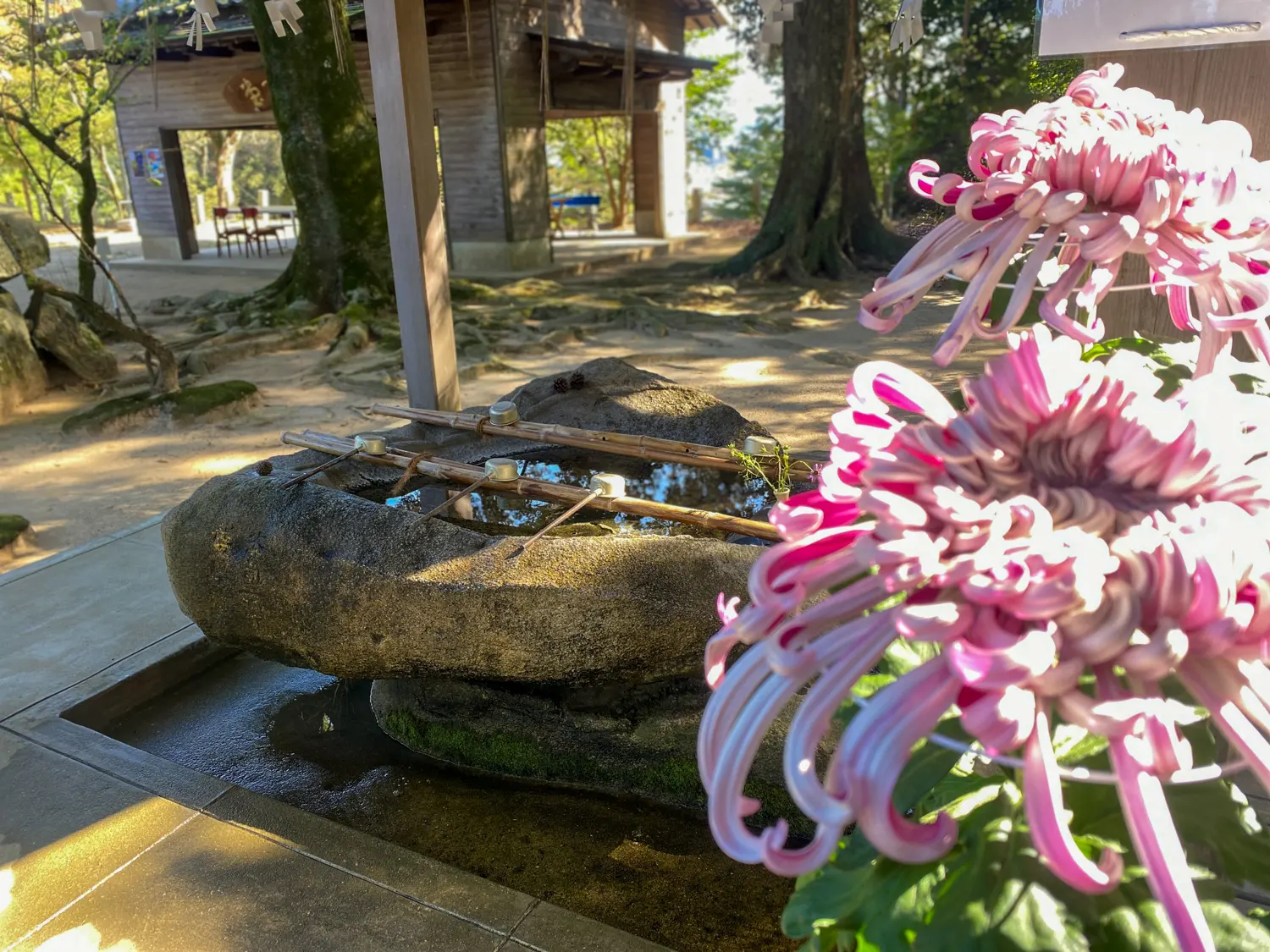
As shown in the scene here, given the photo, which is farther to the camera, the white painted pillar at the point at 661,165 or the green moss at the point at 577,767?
the white painted pillar at the point at 661,165

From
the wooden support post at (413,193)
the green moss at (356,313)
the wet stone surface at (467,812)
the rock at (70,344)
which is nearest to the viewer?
the wet stone surface at (467,812)

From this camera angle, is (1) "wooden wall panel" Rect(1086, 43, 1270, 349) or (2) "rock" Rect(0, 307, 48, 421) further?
(2) "rock" Rect(0, 307, 48, 421)

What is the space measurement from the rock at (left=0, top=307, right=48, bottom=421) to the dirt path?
0.12m

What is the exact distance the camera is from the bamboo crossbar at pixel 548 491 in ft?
8.06

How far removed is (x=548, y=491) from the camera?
2723mm

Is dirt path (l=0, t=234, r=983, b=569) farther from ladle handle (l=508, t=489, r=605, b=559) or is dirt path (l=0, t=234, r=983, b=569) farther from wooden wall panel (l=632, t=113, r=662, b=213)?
wooden wall panel (l=632, t=113, r=662, b=213)

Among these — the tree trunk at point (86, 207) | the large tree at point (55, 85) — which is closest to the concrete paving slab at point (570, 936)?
the large tree at point (55, 85)

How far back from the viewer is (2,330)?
7059 mm

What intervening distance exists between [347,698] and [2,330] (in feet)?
18.8

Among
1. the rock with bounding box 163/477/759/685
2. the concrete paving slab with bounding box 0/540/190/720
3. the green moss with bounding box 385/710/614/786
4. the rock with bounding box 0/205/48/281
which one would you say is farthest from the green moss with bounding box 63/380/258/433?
the green moss with bounding box 385/710/614/786

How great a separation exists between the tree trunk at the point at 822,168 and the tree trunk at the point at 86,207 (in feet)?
23.4

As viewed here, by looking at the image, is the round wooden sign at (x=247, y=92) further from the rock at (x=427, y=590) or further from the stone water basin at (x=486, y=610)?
the rock at (x=427, y=590)

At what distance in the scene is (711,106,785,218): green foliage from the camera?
68.4 feet

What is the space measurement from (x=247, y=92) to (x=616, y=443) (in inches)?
541
